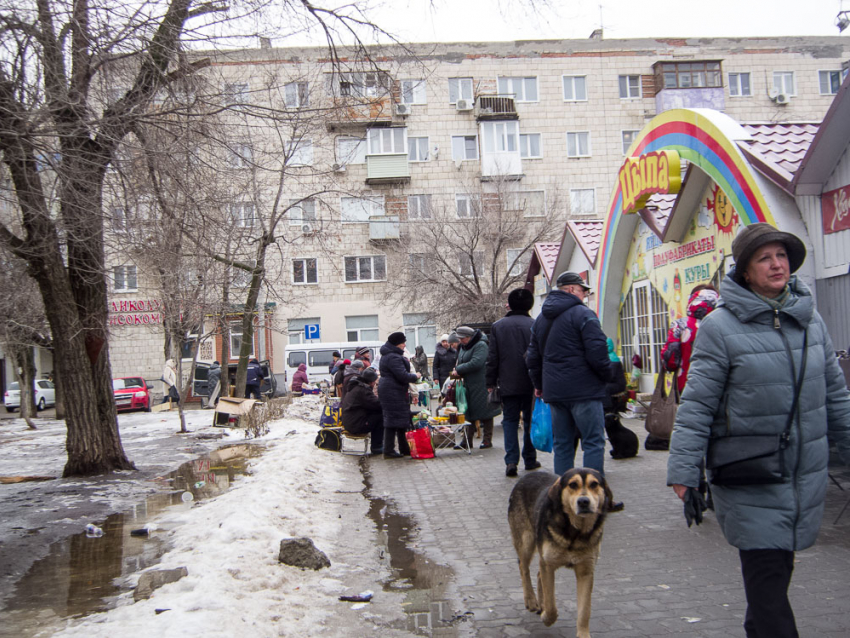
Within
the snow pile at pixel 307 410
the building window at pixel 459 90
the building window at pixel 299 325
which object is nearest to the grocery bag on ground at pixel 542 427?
the snow pile at pixel 307 410

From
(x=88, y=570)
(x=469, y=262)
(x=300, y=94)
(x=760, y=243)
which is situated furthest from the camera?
(x=469, y=262)

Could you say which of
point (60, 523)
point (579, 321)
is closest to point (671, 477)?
point (579, 321)

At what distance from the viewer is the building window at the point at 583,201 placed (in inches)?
1657

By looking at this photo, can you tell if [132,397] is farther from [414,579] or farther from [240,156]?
[414,579]

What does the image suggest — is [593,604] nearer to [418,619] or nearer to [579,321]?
[418,619]

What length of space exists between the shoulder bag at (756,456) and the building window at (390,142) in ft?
130

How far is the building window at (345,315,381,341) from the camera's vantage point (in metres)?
42.0

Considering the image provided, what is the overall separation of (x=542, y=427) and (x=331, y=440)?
206 inches

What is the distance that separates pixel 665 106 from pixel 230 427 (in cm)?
3139

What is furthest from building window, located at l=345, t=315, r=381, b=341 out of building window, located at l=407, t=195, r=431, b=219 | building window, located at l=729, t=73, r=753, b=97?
building window, located at l=729, t=73, r=753, b=97

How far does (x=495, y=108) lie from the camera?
137 feet

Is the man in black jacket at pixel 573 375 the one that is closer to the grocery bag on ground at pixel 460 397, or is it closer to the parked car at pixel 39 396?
the grocery bag on ground at pixel 460 397

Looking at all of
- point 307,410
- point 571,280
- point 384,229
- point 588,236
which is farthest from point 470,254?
point 571,280

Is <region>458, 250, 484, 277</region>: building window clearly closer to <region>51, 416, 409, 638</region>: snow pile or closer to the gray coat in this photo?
<region>51, 416, 409, 638</region>: snow pile
